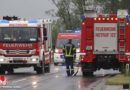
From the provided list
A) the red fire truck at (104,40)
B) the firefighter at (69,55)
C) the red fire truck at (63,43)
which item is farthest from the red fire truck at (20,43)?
the red fire truck at (63,43)

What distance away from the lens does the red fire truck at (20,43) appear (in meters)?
28.1

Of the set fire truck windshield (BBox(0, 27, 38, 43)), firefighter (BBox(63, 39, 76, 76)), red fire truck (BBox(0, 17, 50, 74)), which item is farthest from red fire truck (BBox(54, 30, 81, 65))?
firefighter (BBox(63, 39, 76, 76))

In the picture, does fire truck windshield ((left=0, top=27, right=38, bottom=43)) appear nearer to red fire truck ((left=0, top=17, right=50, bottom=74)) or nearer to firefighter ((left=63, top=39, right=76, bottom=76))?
red fire truck ((left=0, top=17, right=50, bottom=74))

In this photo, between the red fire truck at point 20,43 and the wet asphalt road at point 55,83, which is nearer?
the wet asphalt road at point 55,83

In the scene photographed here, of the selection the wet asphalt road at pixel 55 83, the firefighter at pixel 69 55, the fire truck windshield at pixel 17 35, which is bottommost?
the wet asphalt road at pixel 55 83

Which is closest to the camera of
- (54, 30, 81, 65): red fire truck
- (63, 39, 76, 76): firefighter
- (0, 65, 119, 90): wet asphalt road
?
(0, 65, 119, 90): wet asphalt road

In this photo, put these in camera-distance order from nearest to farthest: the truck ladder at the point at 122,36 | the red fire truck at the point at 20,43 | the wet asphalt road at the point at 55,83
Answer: the wet asphalt road at the point at 55,83 → the truck ladder at the point at 122,36 → the red fire truck at the point at 20,43

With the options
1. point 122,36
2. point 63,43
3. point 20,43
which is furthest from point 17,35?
point 63,43

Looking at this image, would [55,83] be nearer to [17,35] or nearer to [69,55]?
[69,55]

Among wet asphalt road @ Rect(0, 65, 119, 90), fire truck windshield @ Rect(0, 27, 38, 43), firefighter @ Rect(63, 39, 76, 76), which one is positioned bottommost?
wet asphalt road @ Rect(0, 65, 119, 90)

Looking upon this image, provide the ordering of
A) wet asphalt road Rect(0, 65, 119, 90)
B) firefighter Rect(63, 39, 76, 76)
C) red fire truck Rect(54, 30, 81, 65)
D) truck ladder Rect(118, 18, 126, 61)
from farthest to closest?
red fire truck Rect(54, 30, 81, 65), firefighter Rect(63, 39, 76, 76), truck ladder Rect(118, 18, 126, 61), wet asphalt road Rect(0, 65, 119, 90)

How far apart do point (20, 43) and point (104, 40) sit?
14.9 ft

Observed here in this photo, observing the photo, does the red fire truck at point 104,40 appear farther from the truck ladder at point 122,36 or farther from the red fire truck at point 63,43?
the red fire truck at point 63,43

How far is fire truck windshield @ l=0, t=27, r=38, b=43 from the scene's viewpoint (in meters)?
28.1
